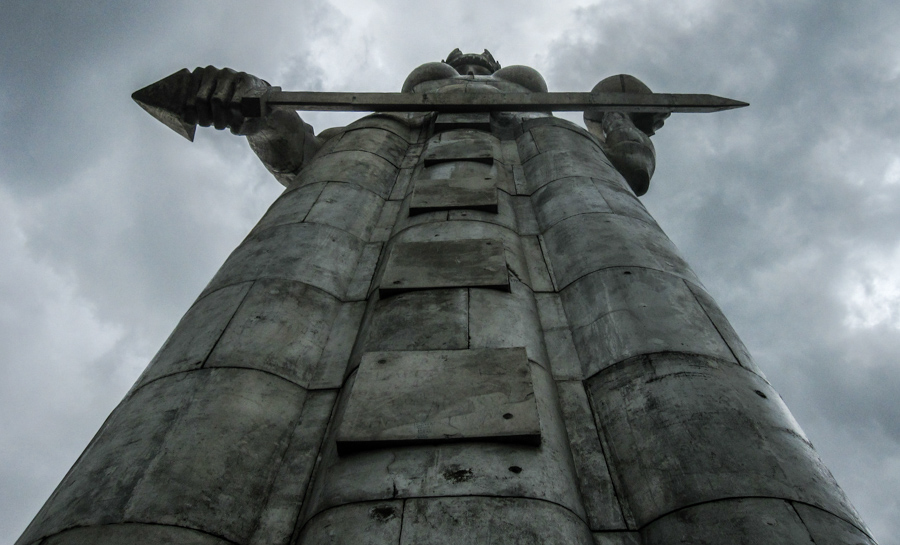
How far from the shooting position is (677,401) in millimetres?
4027

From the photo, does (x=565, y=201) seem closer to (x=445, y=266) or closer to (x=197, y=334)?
(x=445, y=266)

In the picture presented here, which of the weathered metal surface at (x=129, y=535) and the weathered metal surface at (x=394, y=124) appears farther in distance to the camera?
the weathered metal surface at (x=394, y=124)

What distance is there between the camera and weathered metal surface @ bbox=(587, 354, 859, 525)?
11.4 feet

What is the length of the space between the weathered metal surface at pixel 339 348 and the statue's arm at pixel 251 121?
483 cm

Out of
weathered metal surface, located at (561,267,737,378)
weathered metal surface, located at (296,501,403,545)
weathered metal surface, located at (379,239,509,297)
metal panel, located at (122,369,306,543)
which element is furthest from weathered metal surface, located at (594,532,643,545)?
weathered metal surface, located at (379,239,509,297)

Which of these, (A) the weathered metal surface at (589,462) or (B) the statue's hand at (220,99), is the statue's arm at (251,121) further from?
(A) the weathered metal surface at (589,462)

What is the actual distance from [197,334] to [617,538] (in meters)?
3.39

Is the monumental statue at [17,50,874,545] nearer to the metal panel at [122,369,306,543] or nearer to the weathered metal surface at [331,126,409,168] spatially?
the metal panel at [122,369,306,543]

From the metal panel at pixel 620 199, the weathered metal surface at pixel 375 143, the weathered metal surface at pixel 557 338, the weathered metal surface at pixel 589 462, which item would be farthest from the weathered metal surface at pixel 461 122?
the weathered metal surface at pixel 589 462

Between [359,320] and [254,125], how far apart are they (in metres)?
5.13

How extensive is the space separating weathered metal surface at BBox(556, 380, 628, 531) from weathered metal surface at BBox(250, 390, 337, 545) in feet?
5.33

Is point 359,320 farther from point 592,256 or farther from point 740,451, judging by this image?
point 740,451

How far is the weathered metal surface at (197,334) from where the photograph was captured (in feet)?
15.4

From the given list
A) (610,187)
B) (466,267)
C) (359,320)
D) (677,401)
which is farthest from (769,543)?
(610,187)
